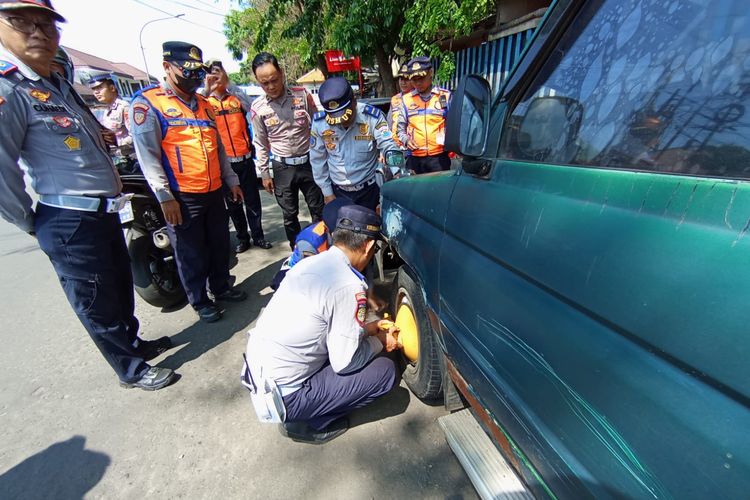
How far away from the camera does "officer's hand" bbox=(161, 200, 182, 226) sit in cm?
250

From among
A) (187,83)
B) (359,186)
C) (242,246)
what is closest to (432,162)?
(359,186)

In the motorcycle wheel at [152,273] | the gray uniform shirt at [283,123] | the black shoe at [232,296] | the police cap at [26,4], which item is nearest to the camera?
the police cap at [26,4]

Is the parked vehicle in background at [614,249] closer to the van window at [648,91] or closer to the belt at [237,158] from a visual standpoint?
the van window at [648,91]

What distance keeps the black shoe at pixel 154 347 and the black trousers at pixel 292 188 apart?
162 centimetres

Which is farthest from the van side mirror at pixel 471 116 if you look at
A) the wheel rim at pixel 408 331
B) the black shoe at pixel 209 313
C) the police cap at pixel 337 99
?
the black shoe at pixel 209 313

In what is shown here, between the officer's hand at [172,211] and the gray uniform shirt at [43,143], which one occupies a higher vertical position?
the gray uniform shirt at [43,143]

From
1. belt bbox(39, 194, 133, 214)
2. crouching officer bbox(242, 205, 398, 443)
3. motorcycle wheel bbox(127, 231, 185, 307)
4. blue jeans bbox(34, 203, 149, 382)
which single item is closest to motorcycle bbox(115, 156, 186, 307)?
motorcycle wheel bbox(127, 231, 185, 307)

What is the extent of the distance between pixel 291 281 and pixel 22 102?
4.89ft

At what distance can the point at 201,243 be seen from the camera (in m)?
2.86

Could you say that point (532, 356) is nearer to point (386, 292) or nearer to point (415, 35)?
point (386, 292)

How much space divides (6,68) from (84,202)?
650 mm

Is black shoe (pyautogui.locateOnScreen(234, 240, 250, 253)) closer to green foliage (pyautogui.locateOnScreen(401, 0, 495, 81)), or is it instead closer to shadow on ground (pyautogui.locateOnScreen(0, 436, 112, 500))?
shadow on ground (pyautogui.locateOnScreen(0, 436, 112, 500))

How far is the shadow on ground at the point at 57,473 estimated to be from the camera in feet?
5.79

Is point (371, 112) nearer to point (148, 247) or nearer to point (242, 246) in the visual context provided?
point (148, 247)
